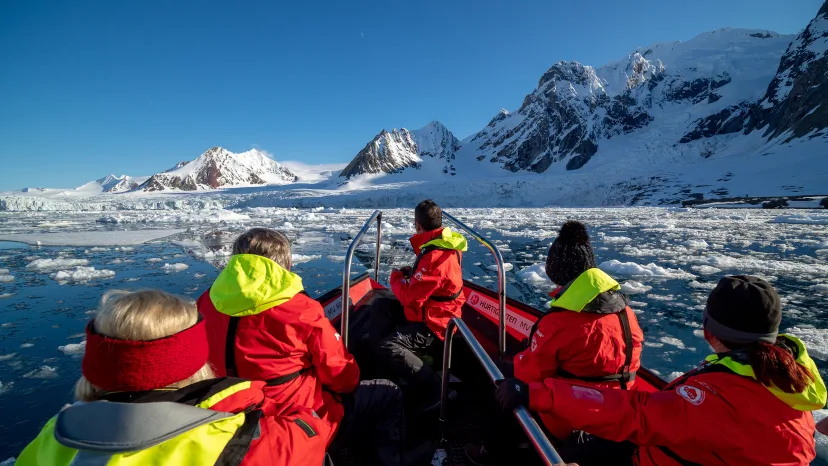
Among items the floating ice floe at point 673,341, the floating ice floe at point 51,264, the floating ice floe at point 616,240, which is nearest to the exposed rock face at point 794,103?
the floating ice floe at point 616,240

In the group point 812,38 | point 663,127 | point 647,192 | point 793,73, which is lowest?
point 647,192

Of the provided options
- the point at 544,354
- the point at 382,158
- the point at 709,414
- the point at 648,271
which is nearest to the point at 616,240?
the point at 648,271

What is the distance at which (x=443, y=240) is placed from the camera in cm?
263

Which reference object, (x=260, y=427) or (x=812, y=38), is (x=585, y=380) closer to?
(x=260, y=427)

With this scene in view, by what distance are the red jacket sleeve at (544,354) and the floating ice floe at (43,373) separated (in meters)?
3.92

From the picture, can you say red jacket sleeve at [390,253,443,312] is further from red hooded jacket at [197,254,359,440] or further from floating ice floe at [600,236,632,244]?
floating ice floe at [600,236,632,244]

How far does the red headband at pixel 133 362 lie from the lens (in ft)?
2.71

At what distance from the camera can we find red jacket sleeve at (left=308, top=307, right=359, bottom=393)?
59.1 inches

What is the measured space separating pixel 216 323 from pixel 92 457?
0.74 m

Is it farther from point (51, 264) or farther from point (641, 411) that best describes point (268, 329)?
point (51, 264)

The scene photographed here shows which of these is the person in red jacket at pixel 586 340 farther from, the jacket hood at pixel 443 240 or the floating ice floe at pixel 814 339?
the floating ice floe at pixel 814 339

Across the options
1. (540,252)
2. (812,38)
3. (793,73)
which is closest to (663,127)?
(793,73)

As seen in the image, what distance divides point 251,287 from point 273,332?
0.63 feet

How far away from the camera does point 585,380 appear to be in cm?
159
